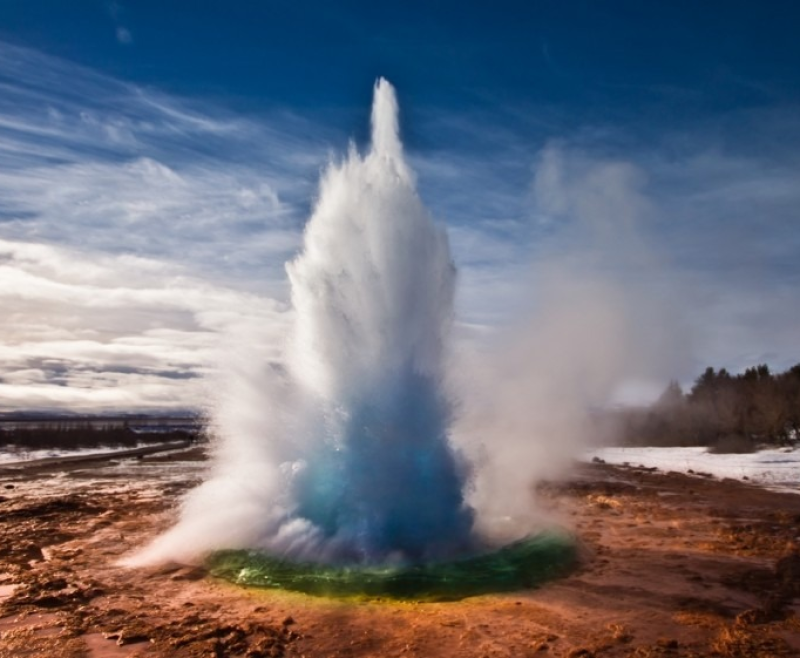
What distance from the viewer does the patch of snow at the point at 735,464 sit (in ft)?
72.0

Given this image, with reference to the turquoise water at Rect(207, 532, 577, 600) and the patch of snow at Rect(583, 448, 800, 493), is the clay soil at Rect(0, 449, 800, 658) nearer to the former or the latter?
the turquoise water at Rect(207, 532, 577, 600)

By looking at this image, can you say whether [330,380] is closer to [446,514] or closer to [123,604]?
[446,514]

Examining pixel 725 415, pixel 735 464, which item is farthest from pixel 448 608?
pixel 725 415

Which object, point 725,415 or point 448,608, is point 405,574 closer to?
point 448,608

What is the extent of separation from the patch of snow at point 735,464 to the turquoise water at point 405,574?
1359 cm

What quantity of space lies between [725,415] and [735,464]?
879 inches

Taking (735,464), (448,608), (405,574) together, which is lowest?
(448,608)

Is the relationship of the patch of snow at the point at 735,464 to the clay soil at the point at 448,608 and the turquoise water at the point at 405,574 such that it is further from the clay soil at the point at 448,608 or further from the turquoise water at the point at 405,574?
the turquoise water at the point at 405,574

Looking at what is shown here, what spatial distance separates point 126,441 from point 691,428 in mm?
50639

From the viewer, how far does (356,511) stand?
33.2 feet

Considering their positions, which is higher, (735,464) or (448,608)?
(735,464)

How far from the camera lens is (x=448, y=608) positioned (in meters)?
7.34

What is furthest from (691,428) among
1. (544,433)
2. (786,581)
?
(786,581)

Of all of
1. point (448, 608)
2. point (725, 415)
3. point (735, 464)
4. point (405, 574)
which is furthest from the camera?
point (725, 415)
